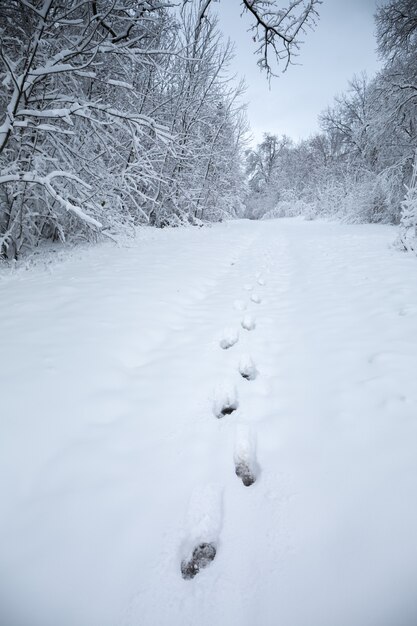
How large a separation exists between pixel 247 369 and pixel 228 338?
0.42 meters

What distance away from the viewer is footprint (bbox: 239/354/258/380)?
1750mm

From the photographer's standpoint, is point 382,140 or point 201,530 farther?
point 382,140

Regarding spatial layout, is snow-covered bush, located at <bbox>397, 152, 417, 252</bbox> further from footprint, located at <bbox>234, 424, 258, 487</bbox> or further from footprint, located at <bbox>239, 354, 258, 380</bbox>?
footprint, located at <bbox>234, 424, 258, 487</bbox>

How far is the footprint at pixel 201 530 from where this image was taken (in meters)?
0.84

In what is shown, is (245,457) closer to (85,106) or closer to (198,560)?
(198,560)

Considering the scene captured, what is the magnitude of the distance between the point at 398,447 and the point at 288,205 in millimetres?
30736

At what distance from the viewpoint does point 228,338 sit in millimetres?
2145

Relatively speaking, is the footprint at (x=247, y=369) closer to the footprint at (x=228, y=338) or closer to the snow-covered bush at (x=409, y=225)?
the footprint at (x=228, y=338)

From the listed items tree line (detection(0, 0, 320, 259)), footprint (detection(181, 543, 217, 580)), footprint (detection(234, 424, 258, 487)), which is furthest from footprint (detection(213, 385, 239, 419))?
tree line (detection(0, 0, 320, 259))

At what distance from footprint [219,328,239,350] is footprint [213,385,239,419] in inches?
23.7

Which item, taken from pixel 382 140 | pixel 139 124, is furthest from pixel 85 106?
pixel 382 140

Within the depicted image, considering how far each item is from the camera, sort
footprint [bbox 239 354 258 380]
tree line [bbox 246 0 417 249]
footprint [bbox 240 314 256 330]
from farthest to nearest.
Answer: tree line [bbox 246 0 417 249] → footprint [bbox 240 314 256 330] → footprint [bbox 239 354 258 380]

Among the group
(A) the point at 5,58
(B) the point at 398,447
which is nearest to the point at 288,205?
(A) the point at 5,58

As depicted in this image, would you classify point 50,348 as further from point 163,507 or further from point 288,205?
point 288,205
